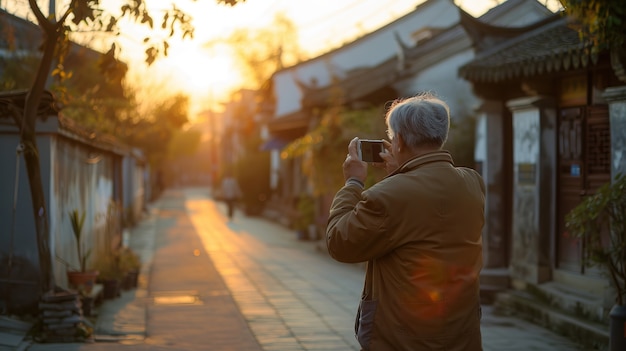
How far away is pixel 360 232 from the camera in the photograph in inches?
130

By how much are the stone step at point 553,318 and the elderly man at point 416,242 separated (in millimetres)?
5582

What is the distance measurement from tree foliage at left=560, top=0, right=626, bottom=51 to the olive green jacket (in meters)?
2.57

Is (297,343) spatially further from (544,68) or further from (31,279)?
(544,68)

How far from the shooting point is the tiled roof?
30.6ft

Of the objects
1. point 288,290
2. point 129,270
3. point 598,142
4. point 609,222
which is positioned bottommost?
point 288,290

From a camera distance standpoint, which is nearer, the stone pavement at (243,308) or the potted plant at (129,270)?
the stone pavement at (243,308)

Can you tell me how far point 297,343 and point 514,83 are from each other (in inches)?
210

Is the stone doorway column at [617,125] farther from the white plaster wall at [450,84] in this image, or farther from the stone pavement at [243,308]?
the white plaster wall at [450,84]

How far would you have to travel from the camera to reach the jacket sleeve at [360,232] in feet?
10.8

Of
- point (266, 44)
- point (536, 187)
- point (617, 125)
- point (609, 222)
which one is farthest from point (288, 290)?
point (266, 44)

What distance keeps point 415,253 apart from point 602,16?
309 cm

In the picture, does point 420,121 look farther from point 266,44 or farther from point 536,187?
point 266,44

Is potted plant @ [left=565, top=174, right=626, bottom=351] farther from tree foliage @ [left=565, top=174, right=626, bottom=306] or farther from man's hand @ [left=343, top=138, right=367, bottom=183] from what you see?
man's hand @ [left=343, top=138, right=367, bottom=183]

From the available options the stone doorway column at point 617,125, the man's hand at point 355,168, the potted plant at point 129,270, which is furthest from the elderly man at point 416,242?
the potted plant at point 129,270
